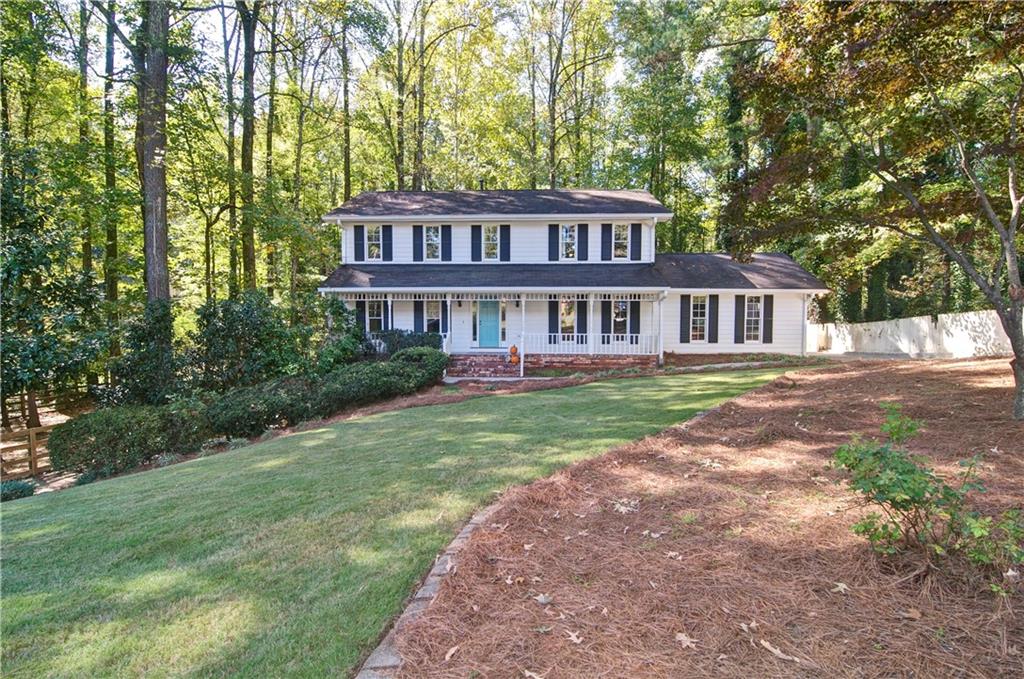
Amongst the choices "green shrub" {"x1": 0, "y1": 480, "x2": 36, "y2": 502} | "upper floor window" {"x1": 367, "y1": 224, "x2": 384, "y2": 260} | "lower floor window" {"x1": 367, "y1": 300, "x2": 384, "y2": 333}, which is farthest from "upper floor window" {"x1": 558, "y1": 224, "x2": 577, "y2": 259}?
"green shrub" {"x1": 0, "y1": 480, "x2": 36, "y2": 502}

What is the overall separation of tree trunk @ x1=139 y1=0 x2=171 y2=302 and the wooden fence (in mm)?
3748

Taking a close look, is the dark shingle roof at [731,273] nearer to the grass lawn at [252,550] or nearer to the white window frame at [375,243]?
the white window frame at [375,243]

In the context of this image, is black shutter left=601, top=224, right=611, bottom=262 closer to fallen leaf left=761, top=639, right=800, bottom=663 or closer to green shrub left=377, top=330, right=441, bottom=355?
green shrub left=377, top=330, right=441, bottom=355

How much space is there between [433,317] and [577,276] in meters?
5.50

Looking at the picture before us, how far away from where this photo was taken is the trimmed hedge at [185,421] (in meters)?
9.82

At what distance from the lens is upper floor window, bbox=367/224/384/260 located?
19312 mm

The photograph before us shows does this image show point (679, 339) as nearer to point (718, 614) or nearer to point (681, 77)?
point (681, 77)

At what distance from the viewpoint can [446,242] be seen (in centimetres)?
1909

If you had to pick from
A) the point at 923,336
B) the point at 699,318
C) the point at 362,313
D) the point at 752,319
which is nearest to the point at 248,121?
the point at 362,313

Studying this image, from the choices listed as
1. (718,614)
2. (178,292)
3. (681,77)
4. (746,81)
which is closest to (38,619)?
(718,614)

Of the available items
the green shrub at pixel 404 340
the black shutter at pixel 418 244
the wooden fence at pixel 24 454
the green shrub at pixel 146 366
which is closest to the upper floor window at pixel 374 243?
the black shutter at pixel 418 244

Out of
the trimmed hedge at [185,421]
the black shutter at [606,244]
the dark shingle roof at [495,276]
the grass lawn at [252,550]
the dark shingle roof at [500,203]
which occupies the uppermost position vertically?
the dark shingle roof at [500,203]

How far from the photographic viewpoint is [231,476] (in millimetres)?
5855

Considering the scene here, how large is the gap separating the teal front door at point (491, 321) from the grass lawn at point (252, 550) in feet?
36.6
